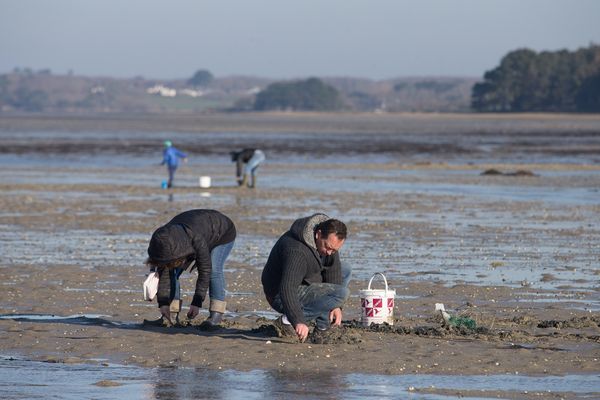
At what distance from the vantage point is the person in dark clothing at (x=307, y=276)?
407 inches

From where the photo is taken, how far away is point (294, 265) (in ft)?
34.6

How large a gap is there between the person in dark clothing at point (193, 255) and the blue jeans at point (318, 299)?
74 centimetres

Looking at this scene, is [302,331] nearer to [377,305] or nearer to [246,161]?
[377,305]

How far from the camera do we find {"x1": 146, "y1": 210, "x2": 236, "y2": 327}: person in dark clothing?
35.9ft

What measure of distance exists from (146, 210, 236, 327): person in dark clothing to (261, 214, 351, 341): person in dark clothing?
0.62m

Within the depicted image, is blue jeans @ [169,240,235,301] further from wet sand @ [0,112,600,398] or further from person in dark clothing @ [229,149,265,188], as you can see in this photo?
person in dark clothing @ [229,149,265,188]

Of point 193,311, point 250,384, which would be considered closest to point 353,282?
point 193,311

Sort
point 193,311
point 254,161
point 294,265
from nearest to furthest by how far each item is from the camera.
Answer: point 294,265, point 193,311, point 254,161

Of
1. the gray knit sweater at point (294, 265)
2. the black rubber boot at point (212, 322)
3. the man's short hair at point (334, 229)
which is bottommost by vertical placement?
the black rubber boot at point (212, 322)

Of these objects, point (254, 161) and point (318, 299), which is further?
point (254, 161)

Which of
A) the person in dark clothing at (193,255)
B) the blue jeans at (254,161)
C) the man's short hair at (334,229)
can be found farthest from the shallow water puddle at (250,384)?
the blue jeans at (254,161)

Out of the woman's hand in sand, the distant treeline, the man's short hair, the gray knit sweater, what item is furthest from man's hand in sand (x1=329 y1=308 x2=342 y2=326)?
the distant treeline

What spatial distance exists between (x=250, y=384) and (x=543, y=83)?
172006 mm

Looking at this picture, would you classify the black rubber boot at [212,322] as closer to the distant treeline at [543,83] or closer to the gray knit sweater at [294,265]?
the gray knit sweater at [294,265]
